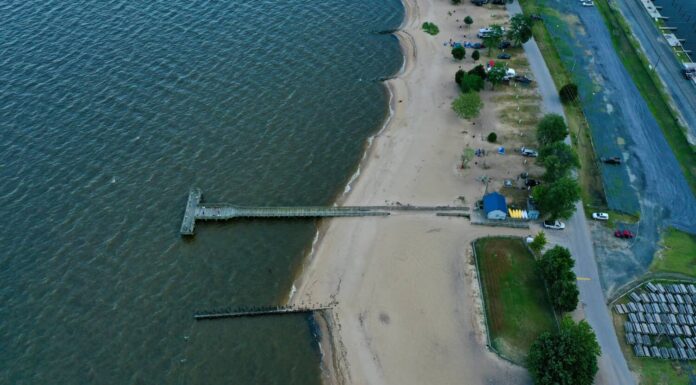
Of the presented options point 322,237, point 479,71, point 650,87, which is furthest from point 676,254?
point 322,237

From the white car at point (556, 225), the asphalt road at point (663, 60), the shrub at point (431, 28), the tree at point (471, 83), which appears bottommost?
the shrub at point (431, 28)

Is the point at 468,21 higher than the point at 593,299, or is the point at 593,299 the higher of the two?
the point at 468,21

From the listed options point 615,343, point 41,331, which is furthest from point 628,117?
point 41,331

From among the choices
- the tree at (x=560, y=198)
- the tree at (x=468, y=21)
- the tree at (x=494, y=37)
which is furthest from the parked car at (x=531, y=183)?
the tree at (x=468, y=21)

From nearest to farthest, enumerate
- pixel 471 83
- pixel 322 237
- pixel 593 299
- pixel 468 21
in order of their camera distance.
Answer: pixel 593 299, pixel 322 237, pixel 471 83, pixel 468 21

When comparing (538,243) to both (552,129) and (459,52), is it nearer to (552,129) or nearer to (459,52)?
(552,129)

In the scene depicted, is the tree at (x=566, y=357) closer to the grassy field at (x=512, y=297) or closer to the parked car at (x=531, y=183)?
the grassy field at (x=512, y=297)

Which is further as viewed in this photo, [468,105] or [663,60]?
[663,60]
